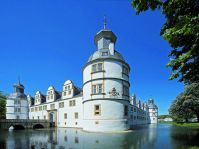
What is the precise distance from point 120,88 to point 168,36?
21062 millimetres

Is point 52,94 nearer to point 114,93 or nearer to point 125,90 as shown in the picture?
point 125,90

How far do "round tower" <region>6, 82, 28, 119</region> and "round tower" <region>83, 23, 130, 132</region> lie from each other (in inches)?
1351

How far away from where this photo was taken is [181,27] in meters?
7.45

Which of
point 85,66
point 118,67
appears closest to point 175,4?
point 118,67

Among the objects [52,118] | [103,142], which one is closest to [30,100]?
[52,118]

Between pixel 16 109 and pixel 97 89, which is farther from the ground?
pixel 97 89

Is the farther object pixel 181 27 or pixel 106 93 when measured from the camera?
pixel 106 93

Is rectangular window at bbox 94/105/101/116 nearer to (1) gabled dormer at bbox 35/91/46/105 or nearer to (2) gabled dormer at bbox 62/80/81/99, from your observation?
(2) gabled dormer at bbox 62/80/81/99

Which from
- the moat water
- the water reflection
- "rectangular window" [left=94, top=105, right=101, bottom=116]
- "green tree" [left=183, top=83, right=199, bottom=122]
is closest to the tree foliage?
"green tree" [left=183, top=83, right=199, bottom=122]

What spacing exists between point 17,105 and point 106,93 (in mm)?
38892

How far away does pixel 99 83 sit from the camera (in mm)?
28375

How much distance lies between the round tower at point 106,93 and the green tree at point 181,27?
17455 mm

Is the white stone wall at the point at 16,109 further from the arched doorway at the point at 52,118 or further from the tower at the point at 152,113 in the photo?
the tower at the point at 152,113

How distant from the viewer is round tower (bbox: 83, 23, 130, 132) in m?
27.3
